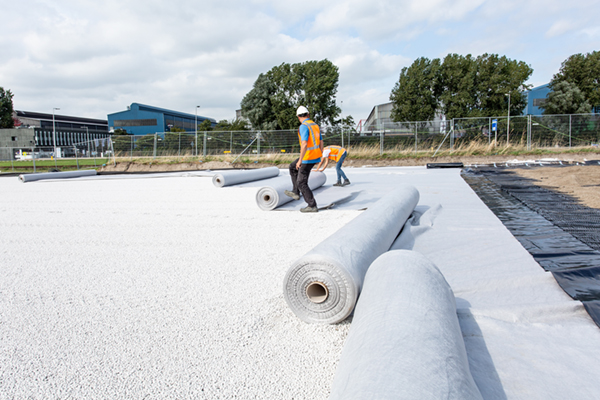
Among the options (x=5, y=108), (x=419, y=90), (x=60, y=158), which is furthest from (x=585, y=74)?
(x=5, y=108)

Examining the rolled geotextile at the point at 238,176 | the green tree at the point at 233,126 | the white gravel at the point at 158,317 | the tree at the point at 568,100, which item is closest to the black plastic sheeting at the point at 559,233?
the white gravel at the point at 158,317

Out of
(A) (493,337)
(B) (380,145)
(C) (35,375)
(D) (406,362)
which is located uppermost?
(B) (380,145)

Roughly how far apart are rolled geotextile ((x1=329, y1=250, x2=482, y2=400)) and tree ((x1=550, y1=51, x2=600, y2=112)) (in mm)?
47685

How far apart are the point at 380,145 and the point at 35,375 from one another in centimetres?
1888

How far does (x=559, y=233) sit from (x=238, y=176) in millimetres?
7432

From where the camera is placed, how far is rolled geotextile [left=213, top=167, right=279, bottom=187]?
9.18m

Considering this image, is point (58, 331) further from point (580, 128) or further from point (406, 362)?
point (580, 128)

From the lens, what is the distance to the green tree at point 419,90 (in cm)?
3575

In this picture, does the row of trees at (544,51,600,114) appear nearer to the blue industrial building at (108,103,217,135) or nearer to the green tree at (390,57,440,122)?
the green tree at (390,57,440,122)

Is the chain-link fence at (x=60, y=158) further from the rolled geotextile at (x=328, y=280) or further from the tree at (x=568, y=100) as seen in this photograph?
the tree at (x=568, y=100)

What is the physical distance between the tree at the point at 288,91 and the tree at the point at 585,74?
81.2 feet

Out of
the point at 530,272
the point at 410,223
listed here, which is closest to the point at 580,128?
the point at 410,223

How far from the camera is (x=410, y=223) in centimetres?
435

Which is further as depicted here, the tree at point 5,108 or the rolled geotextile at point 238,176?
the tree at point 5,108
